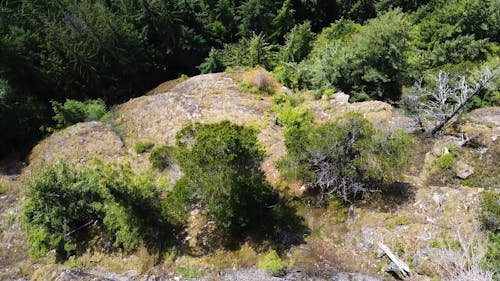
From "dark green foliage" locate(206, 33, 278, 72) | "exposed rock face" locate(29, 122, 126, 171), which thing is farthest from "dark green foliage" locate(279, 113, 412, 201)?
"dark green foliage" locate(206, 33, 278, 72)

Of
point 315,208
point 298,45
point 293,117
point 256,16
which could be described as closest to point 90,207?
point 315,208

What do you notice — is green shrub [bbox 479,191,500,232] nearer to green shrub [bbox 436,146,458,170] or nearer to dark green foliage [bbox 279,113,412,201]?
dark green foliage [bbox 279,113,412,201]

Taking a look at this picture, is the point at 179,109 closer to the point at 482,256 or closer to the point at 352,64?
the point at 352,64

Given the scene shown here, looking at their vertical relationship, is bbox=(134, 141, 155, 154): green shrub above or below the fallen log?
above


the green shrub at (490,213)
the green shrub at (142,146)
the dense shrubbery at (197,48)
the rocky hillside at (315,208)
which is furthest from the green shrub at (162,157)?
the green shrub at (490,213)

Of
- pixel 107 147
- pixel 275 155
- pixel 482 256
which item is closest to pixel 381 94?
pixel 275 155

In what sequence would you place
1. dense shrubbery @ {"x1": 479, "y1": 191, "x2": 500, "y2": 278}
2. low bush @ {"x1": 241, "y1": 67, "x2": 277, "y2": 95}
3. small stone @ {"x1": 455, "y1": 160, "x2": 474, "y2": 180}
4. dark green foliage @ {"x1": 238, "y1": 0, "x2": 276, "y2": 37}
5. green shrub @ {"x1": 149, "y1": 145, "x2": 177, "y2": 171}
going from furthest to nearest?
dark green foliage @ {"x1": 238, "y1": 0, "x2": 276, "y2": 37}
low bush @ {"x1": 241, "y1": 67, "x2": 277, "y2": 95}
green shrub @ {"x1": 149, "y1": 145, "x2": 177, "y2": 171}
small stone @ {"x1": 455, "y1": 160, "x2": 474, "y2": 180}
dense shrubbery @ {"x1": 479, "y1": 191, "x2": 500, "y2": 278}
